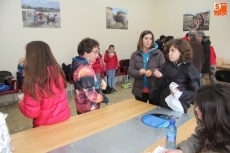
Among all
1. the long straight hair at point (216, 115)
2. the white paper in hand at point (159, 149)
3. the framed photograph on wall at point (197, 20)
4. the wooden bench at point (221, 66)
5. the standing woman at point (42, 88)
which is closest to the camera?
the long straight hair at point (216, 115)

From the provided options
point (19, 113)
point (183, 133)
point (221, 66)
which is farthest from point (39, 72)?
point (221, 66)

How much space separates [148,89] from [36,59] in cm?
147

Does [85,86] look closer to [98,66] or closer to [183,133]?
[183,133]

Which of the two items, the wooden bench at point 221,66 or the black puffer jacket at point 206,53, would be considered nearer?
the black puffer jacket at point 206,53

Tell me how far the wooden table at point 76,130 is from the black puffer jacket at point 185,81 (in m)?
0.26

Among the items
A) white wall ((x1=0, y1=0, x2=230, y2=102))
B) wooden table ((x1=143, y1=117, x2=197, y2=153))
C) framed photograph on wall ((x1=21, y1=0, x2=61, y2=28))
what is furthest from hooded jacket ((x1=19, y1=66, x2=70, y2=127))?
framed photograph on wall ((x1=21, y1=0, x2=61, y2=28))

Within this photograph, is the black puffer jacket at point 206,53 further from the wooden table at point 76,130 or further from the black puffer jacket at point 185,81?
the wooden table at point 76,130

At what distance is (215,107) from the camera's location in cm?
89

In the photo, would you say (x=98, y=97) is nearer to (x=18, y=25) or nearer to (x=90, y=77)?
(x=90, y=77)

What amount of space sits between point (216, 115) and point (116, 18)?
5987 millimetres

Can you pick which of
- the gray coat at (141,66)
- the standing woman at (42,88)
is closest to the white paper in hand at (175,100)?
the gray coat at (141,66)

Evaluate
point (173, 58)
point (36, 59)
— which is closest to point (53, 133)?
point (36, 59)

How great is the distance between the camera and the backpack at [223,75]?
18.2 ft

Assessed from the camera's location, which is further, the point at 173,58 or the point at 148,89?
the point at 148,89
